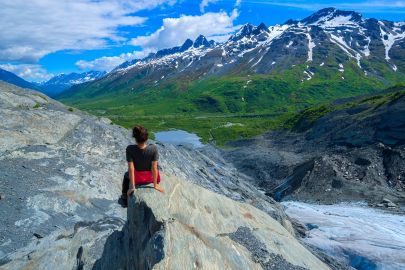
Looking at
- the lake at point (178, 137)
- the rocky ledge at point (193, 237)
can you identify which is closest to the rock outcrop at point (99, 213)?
the rocky ledge at point (193, 237)

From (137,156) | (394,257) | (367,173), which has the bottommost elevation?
(394,257)

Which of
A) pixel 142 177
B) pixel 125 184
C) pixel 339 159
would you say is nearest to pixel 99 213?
pixel 125 184

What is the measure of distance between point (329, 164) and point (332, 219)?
74.5ft

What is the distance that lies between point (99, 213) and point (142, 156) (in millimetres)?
19729

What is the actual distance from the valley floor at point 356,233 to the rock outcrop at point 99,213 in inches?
→ 320

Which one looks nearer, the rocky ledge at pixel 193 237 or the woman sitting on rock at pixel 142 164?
the rocky ledge at pixel 193 237

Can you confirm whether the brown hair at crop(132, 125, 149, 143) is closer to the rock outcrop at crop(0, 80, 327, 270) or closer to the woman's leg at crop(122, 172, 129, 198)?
the woman's leg at crop(122, 172, 129, 198)

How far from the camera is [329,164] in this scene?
259 ft

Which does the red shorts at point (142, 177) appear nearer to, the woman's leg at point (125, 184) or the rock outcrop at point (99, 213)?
the rock outcrop at point (99, 213)

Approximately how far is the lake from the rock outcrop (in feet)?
315

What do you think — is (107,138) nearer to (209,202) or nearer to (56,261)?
(56,261)

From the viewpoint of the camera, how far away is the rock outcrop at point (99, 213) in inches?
640

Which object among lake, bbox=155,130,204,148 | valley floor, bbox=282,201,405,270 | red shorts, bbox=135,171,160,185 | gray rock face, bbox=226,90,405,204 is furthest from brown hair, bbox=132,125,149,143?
lake, bbox=155,130,204,148

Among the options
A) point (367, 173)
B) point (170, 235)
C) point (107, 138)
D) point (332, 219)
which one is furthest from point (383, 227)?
point (170, 235)
